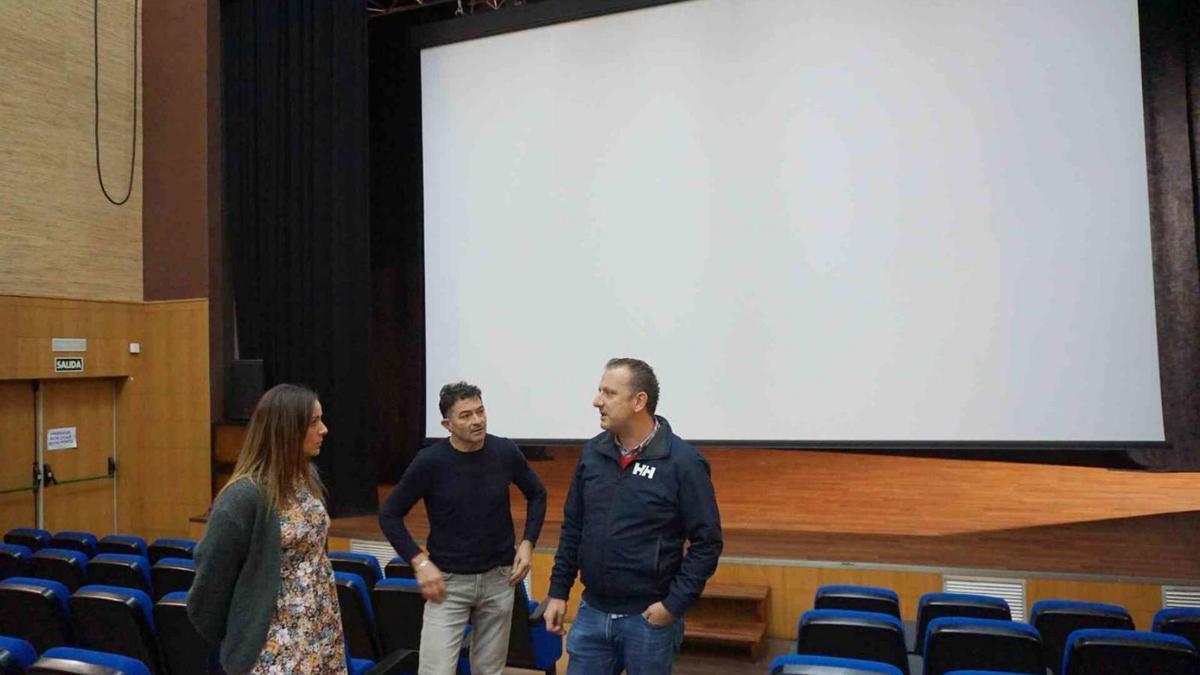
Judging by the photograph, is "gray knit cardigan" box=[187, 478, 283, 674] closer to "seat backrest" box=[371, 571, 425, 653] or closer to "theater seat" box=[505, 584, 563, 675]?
"seat backrest" box=[371, 571, 425, 653]

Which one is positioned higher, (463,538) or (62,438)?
(62,438)

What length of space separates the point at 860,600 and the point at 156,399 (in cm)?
650

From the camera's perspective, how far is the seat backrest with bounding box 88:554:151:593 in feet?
12.3

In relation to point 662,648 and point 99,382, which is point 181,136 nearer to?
point 99,382

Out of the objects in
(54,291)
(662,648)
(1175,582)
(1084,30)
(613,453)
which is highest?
(1084,30)

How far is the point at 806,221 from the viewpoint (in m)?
5.68

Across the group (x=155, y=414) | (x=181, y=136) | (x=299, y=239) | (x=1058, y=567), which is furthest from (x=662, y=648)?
(x=181, y=136)

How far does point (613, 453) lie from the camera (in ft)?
7.61

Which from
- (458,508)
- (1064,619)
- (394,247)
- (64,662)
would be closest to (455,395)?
(458,508)

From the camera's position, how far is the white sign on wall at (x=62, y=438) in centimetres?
691

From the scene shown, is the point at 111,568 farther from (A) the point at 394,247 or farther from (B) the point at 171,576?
(A) the point at 394,247

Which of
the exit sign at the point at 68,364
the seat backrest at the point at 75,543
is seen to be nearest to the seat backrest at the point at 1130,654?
the seat backrest at the point at 75,543

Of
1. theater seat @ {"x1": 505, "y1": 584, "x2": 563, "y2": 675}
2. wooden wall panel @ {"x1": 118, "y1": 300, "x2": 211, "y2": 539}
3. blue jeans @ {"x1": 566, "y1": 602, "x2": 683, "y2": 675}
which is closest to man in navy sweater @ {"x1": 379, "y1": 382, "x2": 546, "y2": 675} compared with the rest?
theater seat @ {"x1": 505, "y1": 584, "x2": 563, "y2": 675}

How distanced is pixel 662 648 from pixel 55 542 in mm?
4476
